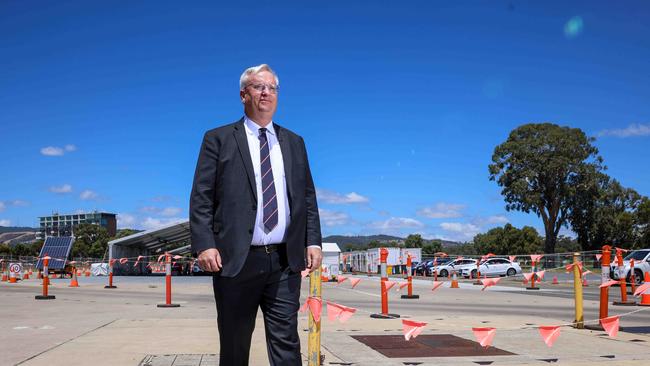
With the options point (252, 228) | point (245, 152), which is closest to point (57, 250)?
point (245, 152)

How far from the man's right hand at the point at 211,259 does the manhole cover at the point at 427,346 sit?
341 cm

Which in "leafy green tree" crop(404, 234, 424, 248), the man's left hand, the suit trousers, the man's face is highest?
the man's face

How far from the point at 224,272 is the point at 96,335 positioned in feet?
17.2

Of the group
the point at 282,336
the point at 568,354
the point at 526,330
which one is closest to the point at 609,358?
the point at 568,354

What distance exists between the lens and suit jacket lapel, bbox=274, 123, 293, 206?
10.8ft

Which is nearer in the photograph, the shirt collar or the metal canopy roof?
the shirt collar

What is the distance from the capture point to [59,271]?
3725 centimetres

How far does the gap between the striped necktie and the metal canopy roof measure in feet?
99.7

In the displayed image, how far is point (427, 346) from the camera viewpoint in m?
6.74

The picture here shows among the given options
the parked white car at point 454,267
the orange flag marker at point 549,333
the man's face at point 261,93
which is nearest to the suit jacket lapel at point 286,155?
the man's face at point 261,93

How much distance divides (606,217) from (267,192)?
61.8m

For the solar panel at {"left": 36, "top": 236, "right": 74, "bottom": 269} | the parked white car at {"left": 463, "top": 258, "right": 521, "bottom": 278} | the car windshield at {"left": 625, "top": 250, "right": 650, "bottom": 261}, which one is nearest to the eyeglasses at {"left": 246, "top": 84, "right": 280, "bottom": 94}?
the car windshield at {"left": 625, "top": 250, "right": 650, "bottom": 261}

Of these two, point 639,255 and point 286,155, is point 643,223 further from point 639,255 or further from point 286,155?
point 286,155

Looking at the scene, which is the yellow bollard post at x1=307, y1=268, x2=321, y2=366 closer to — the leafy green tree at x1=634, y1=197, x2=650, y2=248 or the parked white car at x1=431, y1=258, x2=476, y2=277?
Answer: the parked white car at x1=431, y1=258, x2=476, y2=277
